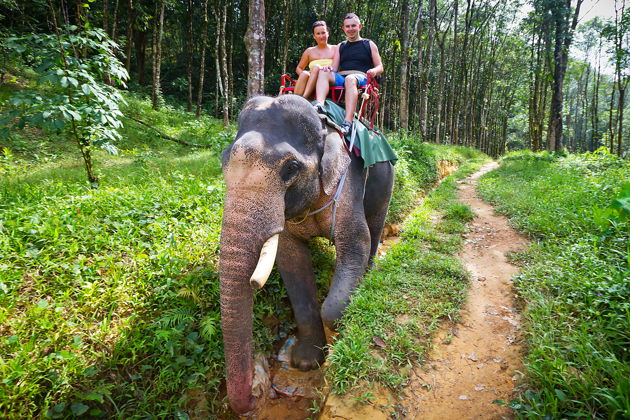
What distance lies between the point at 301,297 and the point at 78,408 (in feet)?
6.22

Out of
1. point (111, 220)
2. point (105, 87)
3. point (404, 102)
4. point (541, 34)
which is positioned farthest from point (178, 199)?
point (541, 34)

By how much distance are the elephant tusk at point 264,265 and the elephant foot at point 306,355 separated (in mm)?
1518

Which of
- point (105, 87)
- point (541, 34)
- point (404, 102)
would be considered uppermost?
point (541, 34)

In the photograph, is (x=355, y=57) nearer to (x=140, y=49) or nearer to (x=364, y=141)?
(x=364, y=141)

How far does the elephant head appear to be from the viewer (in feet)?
7.17

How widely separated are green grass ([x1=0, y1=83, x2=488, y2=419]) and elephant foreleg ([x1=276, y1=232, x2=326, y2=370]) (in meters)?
0.36

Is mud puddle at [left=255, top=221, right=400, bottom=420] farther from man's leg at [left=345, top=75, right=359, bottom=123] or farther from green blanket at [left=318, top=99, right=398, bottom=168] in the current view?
man's leg at [left=345, top=75, right=359, bottom=123]

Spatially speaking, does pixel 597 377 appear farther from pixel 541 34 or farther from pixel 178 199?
pixel 541 34

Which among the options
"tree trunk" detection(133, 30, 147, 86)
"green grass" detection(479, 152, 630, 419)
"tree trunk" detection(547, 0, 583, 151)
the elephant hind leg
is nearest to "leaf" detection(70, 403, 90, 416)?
"green grass" detection(479, 152, 630, 419)

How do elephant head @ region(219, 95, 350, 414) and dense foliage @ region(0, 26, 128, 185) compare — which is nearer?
elephant head @ region(219, 95, 350, 414)

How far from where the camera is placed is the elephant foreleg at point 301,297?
330cm

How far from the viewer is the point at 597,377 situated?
1.93 m

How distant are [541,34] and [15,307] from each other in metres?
24.7

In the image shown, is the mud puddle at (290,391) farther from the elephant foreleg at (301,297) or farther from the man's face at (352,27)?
the man's face at (352,27)
